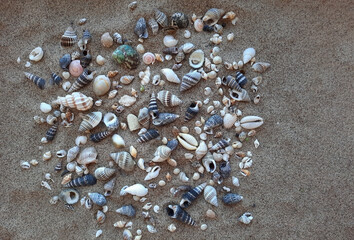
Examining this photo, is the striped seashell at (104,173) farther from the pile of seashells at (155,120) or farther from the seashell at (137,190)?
the seashell at (137,190)

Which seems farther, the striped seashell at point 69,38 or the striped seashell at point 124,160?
the striped seashell at point 69,38

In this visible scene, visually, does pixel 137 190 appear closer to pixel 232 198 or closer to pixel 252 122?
pixel 232 198

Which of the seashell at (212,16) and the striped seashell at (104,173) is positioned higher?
the seashell at (212,16)

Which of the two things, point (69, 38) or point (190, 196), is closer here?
point (190, 196)

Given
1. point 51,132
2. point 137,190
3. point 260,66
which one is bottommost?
point 137,190

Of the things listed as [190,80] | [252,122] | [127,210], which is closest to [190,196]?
[127,210]

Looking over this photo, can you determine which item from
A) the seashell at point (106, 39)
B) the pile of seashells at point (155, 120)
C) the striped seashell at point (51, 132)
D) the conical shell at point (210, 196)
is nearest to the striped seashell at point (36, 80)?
the pile of seashells at point (155, 120)

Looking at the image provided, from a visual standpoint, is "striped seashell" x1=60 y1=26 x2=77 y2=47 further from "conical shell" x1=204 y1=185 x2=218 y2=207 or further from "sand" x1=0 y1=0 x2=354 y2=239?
"conical shell" x1=204 y1=185 x2=218 y2=207

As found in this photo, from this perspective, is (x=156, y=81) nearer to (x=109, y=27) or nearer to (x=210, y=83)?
(x=210, y=83)
